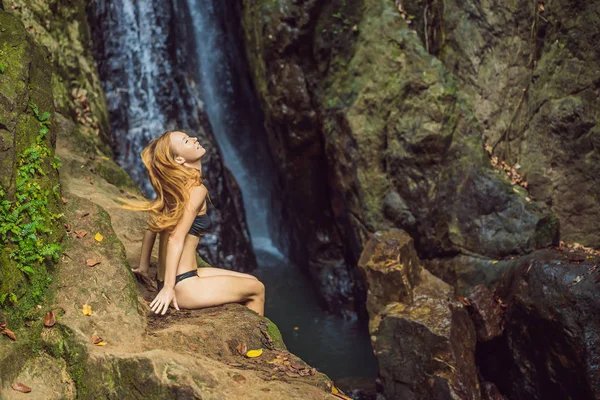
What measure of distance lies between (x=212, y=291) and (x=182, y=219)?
60cm

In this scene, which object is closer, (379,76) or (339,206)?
(379,76)

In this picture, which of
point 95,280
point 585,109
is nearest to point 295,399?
point 95,280

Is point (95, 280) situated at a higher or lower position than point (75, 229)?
lower

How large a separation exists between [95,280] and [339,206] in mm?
7591

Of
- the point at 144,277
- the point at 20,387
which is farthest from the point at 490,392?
the point at 20,387

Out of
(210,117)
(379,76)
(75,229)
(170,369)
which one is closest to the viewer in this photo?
(170,369)

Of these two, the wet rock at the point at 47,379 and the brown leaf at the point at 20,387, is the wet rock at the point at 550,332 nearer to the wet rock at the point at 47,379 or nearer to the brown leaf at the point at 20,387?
the wet rock at the point at 47,379

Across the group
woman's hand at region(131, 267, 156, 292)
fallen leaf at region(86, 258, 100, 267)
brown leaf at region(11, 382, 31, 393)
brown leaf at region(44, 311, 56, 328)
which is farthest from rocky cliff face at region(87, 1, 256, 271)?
brown leaf at region(11, 382, 31, 393)

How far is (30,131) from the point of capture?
358 centimetres

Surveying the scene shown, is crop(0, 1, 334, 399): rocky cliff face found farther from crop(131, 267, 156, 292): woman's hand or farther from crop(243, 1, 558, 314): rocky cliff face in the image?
crop(243, 1, 558, 314): rocky cliff face

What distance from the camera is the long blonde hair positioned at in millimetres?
3857

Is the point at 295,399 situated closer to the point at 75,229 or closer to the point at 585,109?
the point at 75,229

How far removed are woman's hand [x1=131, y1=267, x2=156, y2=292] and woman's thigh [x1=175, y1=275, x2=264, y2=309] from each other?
0.42 meters

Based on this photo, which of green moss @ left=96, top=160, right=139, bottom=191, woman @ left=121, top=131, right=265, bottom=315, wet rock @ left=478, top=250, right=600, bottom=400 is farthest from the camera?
green moss @ left=96, top=160, right=139, bottom=191
